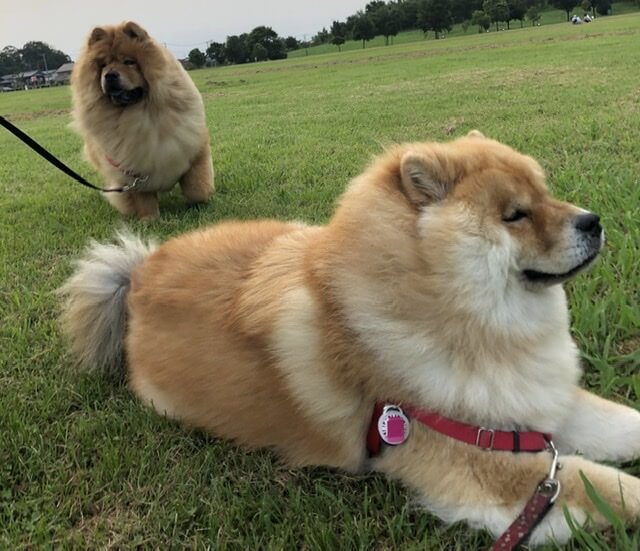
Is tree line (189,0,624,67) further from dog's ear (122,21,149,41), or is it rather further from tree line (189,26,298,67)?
dog's ear (122,21,149,41)

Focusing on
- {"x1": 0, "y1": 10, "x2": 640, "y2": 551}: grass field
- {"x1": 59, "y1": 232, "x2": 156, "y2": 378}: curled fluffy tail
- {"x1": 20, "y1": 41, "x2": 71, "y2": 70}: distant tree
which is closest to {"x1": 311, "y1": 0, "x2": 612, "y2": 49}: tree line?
{"x1": 20, "y1": 41, "x2": 71, "y2": 70}: distant tree

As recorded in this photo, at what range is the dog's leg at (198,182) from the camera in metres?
5.90

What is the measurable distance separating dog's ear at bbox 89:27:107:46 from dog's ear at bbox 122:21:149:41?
0.61ft

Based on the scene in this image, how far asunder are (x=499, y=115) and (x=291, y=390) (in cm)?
718

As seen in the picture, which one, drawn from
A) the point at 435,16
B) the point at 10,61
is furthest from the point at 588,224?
the point at 10,61

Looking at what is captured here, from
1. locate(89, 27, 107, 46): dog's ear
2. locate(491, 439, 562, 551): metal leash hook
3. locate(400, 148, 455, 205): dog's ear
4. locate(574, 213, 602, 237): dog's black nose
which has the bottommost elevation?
locate(491, 439, 562, 551): metal leash hook

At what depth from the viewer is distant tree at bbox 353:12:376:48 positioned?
261 feet

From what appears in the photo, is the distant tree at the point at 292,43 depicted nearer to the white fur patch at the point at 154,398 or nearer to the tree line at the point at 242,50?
the tree line at the point at 242,50

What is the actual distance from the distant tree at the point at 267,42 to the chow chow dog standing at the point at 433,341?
7671 cm

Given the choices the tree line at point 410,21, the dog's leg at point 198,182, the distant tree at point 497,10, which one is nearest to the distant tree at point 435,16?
the tree line at point 410,21

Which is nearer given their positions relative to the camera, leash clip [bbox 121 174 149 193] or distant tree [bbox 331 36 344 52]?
leash clip [bbox 121 174 149 193]

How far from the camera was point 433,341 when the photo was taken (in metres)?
1.91

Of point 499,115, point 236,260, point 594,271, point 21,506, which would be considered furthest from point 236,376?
point 499,115

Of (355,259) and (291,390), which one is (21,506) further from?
(355,259)
